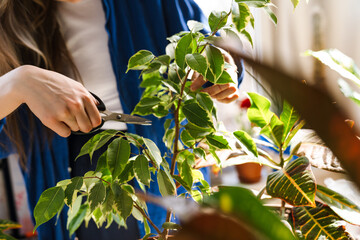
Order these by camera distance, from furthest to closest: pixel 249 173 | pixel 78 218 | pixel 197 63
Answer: pixel 249 173 → pixel 78 218 → pixel 197 63

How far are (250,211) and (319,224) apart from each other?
19.3 inches

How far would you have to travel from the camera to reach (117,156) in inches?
19.9

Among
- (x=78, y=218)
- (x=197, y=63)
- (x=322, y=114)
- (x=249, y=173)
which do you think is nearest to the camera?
(x=322, y=114)

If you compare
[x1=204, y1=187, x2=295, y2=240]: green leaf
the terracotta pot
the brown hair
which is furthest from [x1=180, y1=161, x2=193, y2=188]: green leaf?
the terracotta pot

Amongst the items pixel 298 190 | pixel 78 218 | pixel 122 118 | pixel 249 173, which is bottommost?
pixel 249 173

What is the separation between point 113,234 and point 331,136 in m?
1.10

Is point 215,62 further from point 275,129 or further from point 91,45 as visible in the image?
point 91,45

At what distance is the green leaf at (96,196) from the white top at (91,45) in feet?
1.86

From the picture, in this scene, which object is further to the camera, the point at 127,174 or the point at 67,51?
the point at 67,51

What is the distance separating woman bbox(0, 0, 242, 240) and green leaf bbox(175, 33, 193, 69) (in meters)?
0.60

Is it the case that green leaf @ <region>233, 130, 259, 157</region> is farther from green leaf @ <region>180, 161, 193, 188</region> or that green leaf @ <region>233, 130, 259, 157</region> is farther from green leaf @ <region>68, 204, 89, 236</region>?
green leaf @ <region>68, 204, 89, 236</region>

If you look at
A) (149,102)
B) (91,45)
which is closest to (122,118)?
(149,102)

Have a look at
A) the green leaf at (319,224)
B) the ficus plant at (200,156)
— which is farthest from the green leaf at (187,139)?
the green leaf at (319,224)

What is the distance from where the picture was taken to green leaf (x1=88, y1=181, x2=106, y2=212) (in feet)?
1.63
